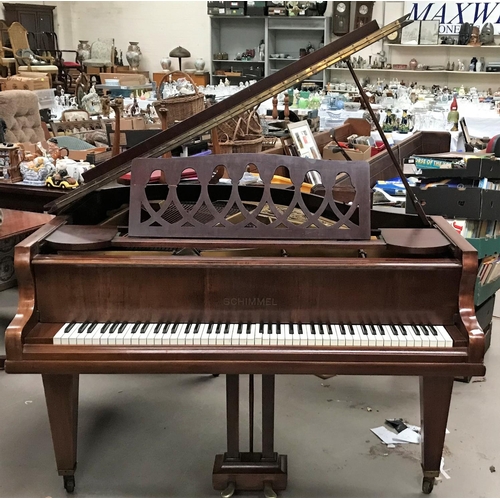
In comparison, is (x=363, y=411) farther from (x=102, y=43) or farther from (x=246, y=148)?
(x=102, y=43)

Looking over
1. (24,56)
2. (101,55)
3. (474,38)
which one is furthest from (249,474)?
(101,55)

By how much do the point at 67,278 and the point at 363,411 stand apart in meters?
1.54

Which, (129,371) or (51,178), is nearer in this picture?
(129,371)

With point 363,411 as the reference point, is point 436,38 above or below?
above

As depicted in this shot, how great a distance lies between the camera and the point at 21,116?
18.2 feet

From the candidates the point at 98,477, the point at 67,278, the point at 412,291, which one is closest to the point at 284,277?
the point at 412,291

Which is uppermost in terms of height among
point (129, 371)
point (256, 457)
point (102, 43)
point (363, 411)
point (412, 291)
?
point (102, 43)

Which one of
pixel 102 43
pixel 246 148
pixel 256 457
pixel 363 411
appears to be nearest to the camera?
pixel 256 457

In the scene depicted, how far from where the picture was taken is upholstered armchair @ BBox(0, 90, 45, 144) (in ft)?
17.6

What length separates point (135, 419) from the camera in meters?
2.65

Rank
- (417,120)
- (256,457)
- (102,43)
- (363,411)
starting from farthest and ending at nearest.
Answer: (102,43)
(417,120)
(363,411)
(256,457)

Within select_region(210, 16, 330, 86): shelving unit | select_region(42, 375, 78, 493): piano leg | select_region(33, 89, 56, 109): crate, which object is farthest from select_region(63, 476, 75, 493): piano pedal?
select_region(210, 16, 330, 86): shelving unit

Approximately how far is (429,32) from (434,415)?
28.4 ft

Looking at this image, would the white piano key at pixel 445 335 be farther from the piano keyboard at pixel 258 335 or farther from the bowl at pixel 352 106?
the bowl at pixel 352 106
